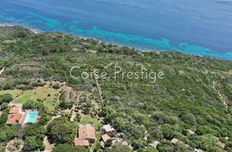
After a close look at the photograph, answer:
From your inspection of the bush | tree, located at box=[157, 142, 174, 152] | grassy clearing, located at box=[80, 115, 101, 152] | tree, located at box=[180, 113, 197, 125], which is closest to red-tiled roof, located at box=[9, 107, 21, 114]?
the bush

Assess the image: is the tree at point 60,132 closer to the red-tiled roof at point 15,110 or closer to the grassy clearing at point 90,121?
the grassy clearing at point 90,121

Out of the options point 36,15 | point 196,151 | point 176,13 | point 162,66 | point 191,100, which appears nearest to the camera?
point 196,151

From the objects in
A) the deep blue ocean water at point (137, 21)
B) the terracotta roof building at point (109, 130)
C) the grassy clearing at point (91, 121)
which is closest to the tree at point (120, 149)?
the terracotta roof building at point (109, 130)

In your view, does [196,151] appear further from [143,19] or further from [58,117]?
[143,19]


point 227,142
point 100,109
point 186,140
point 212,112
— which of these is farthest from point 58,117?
point 212,112

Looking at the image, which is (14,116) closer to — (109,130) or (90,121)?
(90,121)

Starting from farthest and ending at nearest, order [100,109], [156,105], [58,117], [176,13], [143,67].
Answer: [176,13], [143,67], [156,105], [100,109], [58,117]

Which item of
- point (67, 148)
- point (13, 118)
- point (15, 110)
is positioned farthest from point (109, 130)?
point (15, 110)
